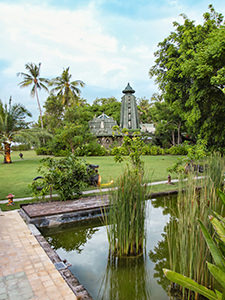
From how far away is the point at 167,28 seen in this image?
969cm

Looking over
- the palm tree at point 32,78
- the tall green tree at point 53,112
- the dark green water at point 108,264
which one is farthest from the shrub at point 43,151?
the dark green water at point 108,264

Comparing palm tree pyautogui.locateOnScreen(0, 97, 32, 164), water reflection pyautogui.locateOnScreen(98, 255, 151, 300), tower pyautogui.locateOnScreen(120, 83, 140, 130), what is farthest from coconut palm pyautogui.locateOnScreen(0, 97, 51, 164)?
tower pyautogui.locateOnScreen(120, 83, 140, 130)

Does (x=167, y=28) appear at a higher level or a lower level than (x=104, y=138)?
higher

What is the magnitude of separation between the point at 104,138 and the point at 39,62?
11174 mm

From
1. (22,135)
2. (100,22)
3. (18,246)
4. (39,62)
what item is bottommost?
(18,246)

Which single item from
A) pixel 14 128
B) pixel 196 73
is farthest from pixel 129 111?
pixel 196 73

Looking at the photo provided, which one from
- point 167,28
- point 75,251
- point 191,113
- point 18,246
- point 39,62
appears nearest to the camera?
point 18,246

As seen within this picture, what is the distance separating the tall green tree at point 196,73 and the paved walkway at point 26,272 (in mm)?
6469

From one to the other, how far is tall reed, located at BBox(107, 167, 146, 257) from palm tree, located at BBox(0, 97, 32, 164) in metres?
12.9

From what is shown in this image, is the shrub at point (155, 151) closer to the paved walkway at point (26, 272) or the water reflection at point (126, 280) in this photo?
the paved walkway at point (26, 272)

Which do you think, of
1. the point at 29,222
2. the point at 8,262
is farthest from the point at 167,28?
the point at 8,262

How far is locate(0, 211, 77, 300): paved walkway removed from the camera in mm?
2047

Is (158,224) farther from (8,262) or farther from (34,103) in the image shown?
(34,103)

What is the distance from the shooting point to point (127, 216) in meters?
2.71
